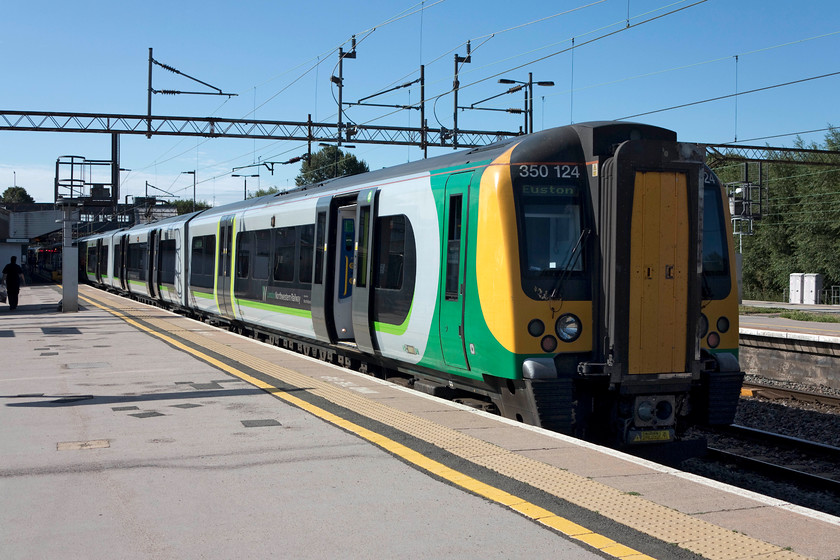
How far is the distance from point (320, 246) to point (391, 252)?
2.97m

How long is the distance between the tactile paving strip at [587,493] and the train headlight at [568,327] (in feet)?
4.60

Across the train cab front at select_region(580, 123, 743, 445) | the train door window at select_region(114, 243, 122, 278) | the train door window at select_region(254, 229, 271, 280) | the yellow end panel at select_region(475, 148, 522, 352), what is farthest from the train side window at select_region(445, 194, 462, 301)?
the train door window at select_region(114, 243, 122, 278)

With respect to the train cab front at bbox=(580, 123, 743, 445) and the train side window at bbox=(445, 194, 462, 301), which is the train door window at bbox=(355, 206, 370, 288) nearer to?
the train side window at bbox=(445, 194, 462, 301)

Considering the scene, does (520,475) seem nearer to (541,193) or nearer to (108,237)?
(541,193)

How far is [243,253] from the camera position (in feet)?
59.4

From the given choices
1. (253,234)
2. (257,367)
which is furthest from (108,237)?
(257,367)

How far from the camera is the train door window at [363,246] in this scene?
1152cm

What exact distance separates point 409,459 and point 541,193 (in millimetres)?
3018

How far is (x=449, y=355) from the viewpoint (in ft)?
30.1

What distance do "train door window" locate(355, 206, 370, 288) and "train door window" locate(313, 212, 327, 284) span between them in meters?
1.54

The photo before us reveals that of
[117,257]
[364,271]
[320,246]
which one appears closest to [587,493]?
[364,271]

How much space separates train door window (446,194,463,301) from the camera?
8977 millimetres

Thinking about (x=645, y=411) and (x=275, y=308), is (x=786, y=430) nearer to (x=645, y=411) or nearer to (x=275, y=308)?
(x=645, y=411)

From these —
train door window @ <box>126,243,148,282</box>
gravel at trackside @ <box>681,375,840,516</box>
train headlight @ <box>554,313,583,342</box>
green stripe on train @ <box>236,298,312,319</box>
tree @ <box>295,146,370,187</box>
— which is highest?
tree @ <box>295,146,370,187</box>
